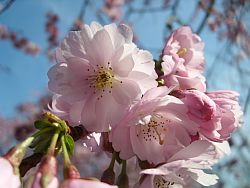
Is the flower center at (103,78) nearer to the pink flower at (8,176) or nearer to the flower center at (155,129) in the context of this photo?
the flower center at (155,129)

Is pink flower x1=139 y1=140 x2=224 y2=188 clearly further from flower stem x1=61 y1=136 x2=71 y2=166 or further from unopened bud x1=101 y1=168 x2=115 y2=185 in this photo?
flower stem x1=61 y1=136 x2=71 y2=166

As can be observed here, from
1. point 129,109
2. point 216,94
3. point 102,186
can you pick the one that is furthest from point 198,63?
point 102,186

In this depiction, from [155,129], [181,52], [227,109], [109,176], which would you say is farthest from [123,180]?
[181,52]

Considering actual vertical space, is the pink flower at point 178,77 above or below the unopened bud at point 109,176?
above

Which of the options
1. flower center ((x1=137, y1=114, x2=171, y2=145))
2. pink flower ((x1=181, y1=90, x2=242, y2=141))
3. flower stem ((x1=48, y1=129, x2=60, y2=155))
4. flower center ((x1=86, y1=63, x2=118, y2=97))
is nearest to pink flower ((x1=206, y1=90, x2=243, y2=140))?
pink flower ((x1=181, y1=90, x2=242, y2=141))

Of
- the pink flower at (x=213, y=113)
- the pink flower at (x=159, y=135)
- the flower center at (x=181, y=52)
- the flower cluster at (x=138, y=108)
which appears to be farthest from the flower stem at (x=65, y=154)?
the flower center at (x=181, y=52)

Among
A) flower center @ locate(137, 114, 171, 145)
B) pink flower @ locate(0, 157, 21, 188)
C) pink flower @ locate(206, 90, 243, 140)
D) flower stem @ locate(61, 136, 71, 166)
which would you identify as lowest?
flower center @ locate(137, 114, 171, 145)
